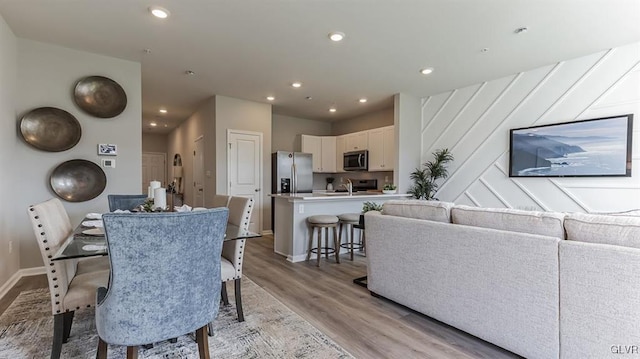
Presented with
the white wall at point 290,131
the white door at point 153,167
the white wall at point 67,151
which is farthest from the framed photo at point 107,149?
the white door at point 153,167

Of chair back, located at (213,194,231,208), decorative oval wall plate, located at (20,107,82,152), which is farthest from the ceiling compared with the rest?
chair back, located at (213,194,231,208)

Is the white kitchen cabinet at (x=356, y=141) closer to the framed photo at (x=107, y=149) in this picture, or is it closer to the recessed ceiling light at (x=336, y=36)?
the recessed ceiling light at (x=336, y=36)

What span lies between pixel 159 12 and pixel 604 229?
363 centimetres

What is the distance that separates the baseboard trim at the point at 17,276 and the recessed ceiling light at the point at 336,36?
408 centimetres

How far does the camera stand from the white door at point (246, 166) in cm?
558

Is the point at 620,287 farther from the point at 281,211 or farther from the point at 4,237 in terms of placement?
the point at 4,237

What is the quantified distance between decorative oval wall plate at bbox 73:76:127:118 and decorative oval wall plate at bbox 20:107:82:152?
224 millimetres

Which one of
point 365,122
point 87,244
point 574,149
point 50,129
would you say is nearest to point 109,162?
point 50,129

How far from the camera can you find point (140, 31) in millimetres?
3031

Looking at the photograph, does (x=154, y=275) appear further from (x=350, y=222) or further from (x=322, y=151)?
(x=322, y=151)

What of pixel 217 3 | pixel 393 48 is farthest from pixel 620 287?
pixel 217 3

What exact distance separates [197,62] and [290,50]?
1300 mm

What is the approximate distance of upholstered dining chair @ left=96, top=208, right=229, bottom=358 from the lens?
121 centimetres

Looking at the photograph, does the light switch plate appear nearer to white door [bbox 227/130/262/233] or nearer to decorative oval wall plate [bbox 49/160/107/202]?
decorative oval wall plate [bbox 49/160/107/202]
